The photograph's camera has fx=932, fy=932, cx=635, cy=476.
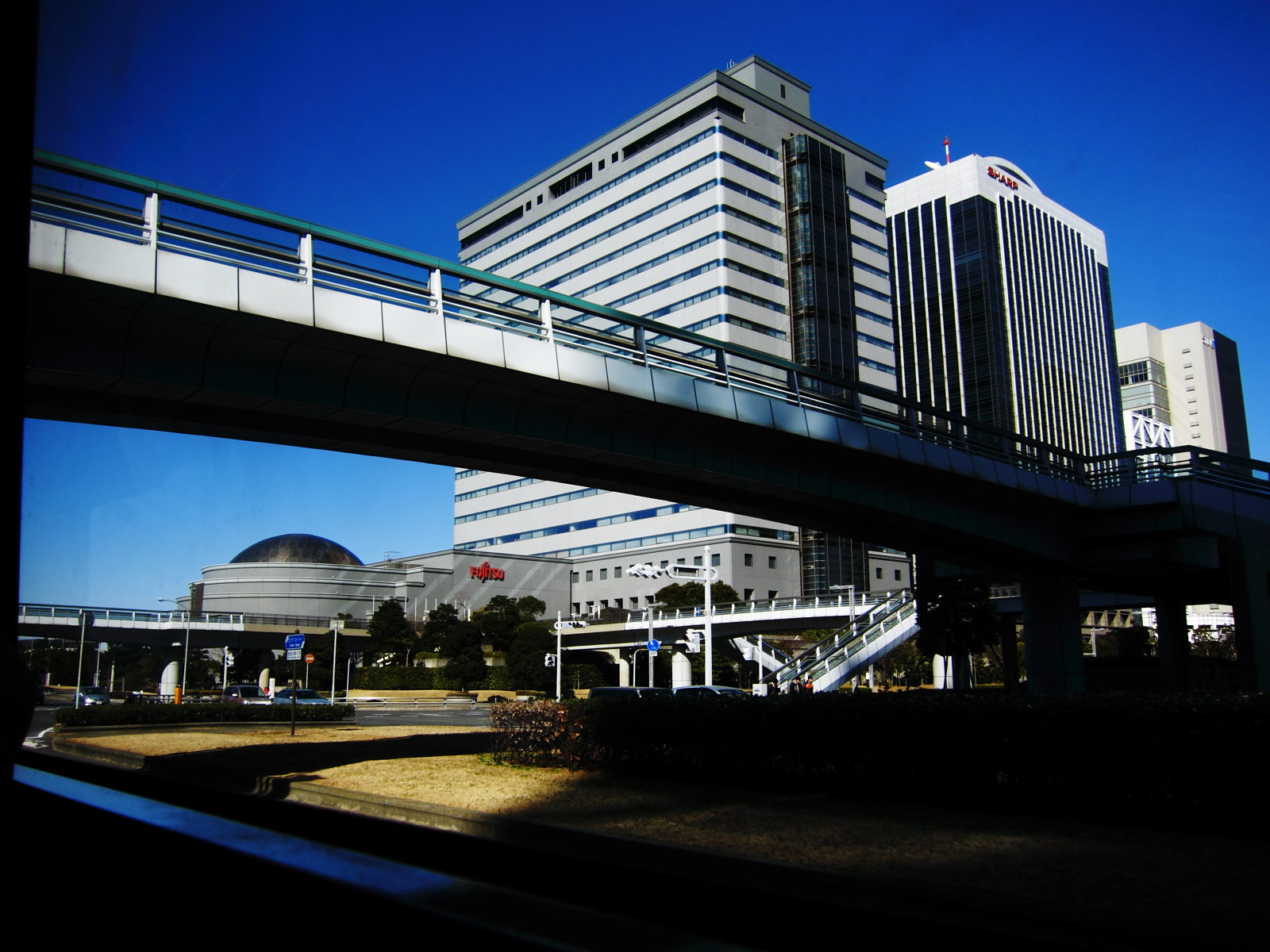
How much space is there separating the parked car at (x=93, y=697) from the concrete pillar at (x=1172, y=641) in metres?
41.3

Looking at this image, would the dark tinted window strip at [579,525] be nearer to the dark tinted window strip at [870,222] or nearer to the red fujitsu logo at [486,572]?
the red fujitsu logo at [486,572]

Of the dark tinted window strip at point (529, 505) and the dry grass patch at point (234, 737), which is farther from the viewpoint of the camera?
the dark tinted window strip at point (529, 505)

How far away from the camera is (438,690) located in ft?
211

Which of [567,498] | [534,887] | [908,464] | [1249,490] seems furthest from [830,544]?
[534,887]

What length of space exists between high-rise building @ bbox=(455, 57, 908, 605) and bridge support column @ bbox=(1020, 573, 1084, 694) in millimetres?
52810

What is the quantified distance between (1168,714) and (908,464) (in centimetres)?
1288

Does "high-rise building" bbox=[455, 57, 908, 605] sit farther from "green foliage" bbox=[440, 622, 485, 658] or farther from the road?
the road

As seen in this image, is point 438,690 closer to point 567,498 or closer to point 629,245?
point 567,498

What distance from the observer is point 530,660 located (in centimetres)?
6359

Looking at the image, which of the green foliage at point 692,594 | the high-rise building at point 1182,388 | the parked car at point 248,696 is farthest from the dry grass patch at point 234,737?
the high-rise building at point 1182,388

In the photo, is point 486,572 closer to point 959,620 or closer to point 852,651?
point 852,651

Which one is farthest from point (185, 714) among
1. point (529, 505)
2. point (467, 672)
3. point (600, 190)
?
point (600, 190)

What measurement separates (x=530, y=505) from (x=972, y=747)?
93894 mm

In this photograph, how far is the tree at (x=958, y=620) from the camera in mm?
28172
